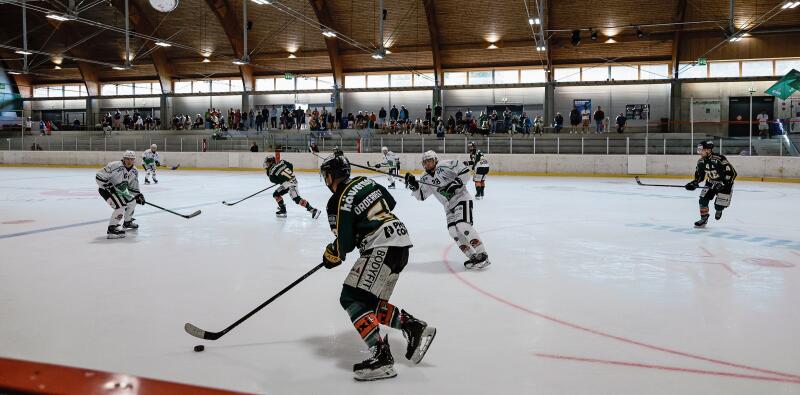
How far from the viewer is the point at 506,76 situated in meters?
34.5

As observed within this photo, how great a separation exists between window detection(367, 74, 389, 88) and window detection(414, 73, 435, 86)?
198 cm

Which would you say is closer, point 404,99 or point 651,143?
point 651,143

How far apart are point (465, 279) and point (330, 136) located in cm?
2292

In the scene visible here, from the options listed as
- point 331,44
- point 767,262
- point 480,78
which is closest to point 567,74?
point 480,78

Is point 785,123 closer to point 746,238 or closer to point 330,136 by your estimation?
point 746,238

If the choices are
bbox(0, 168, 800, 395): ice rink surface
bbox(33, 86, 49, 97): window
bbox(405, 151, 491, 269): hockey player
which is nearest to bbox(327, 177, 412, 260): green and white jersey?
bbox(0, 168, 800, 395): ice rink surface

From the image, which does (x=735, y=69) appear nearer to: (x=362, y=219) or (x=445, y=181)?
(x=445, y=181)

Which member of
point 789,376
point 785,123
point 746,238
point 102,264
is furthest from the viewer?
point 785,123

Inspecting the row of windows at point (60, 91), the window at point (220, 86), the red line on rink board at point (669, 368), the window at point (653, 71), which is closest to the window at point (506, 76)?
the window at point (653, 71)

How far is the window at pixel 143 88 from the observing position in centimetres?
4134

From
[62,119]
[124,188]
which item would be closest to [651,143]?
[124,188]

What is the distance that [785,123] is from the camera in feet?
72.1

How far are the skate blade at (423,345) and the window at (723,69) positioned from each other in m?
32.9

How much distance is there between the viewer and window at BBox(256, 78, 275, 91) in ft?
127
